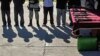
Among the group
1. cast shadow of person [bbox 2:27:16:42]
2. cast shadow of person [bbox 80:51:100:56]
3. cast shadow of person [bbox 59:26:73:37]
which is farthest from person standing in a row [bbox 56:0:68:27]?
cast shadow of person [bbox 80:51:100:56]

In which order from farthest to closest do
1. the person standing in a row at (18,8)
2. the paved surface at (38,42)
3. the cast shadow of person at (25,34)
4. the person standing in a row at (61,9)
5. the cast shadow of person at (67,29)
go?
1. the person standing in a row at (18,8)
2. the person standing in a row at (61,9)
3. the cast shadow of person at (67,29)
4. the cast shadow of person at (25,34)
5. the paved surface at (38,42)

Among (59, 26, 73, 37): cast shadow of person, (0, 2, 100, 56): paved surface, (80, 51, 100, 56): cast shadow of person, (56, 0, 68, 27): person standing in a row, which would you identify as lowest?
(80, 51, 100, 56): cast shadow of person

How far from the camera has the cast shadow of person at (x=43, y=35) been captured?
13356 mm

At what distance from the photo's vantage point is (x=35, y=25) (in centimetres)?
1546

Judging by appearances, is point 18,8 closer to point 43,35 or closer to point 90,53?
point 43,35

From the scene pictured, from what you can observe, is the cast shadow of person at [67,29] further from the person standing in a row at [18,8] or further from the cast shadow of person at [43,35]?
the person standing in a row at [18,8]

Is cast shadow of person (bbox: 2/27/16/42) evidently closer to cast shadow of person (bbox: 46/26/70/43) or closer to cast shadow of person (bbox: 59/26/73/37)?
cast shadow of person (bbox: 46/26/70/43)

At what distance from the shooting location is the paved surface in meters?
11.8

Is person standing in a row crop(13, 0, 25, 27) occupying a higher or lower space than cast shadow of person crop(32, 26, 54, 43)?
higher

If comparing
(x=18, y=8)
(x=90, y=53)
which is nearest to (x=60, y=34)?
(x=18, y=8)

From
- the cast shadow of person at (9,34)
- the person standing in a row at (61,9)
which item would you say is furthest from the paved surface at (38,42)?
the person standing in a row at (61,9)

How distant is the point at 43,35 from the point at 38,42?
958mm

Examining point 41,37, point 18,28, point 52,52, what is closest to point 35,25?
point 18,28

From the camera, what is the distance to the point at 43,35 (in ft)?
45.5
